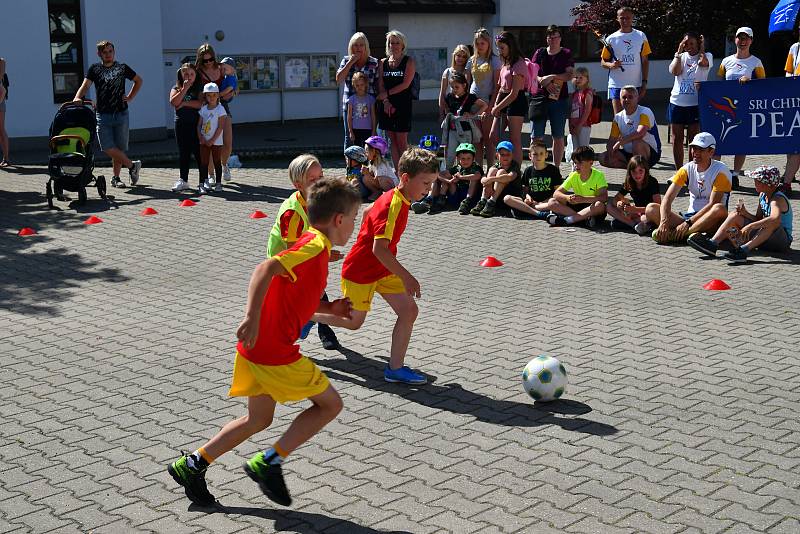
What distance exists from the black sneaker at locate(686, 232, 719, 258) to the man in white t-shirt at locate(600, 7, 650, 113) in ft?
16.4

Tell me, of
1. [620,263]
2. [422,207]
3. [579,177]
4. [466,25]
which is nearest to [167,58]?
[466,25]

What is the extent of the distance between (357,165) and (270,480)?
9708mm

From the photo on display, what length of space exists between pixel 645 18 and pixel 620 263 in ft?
54.7

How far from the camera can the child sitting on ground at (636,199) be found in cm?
1237

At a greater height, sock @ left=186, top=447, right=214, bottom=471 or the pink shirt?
the pink shirt

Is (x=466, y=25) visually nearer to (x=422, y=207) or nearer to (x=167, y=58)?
(x=167, y=58)

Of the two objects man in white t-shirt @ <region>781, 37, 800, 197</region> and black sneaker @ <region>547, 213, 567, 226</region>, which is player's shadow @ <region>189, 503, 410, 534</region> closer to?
black sneaker @ <region>547, 213, 567, 226</region>

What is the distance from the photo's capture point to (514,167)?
13.7m

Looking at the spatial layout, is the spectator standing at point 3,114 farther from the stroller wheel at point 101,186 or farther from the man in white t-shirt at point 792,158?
the man in white t-shirt at point 792,158

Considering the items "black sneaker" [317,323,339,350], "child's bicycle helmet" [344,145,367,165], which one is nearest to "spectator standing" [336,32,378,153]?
"child's bicycle helmet" [344,145,367,165]

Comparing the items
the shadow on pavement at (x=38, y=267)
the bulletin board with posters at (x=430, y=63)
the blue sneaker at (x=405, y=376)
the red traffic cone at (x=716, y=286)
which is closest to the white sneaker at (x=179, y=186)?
the shadow on pavement at (x=38, y=267)

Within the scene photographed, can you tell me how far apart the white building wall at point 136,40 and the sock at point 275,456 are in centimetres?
1715

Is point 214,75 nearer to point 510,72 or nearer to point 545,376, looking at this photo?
point 510,72

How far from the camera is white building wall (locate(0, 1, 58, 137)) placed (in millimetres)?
19938
